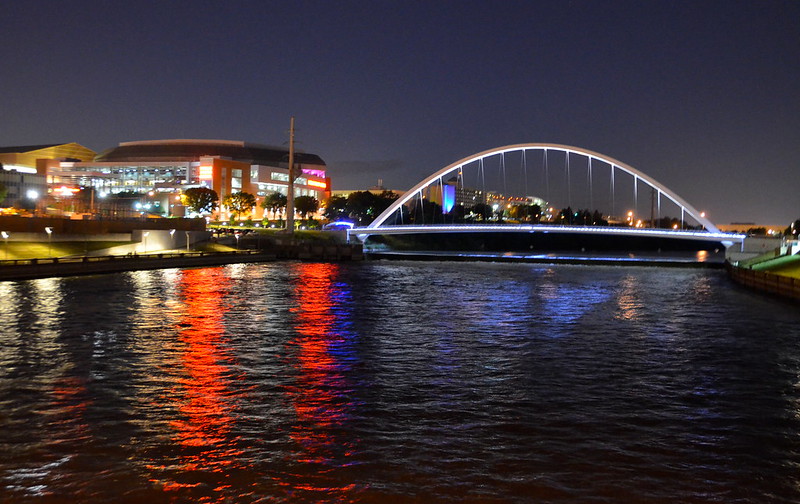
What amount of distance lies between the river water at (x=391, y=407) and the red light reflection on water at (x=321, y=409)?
0.06m

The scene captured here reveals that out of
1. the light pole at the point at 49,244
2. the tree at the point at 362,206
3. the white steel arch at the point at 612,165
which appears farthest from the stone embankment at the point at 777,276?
the tree at the point at 362,206

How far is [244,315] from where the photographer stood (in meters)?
28.8

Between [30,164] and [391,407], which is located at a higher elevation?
[30,164]

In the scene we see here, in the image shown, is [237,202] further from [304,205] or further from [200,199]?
[304,205]

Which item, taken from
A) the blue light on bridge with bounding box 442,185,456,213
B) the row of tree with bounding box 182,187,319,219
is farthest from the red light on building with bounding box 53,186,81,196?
the blue light on bridge with bounding box 442,185,456,213

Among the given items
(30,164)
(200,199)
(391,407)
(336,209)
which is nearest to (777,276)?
(391,407)

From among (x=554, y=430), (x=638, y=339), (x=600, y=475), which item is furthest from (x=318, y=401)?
(x=638, y=339)

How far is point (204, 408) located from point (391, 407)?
358 cm

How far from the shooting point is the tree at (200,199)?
393ft

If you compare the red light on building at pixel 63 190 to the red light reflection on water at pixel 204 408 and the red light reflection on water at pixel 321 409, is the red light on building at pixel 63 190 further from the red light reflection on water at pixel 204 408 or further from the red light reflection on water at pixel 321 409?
the red light reflection on water at pixel 321 409

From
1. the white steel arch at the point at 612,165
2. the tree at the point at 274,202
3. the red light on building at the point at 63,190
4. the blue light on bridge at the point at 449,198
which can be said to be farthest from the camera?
the blue light on bridge at the point at 449,198

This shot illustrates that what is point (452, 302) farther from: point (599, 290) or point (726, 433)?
point (726, 433)

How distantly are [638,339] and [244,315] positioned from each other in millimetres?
15551

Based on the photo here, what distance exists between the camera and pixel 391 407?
44.4 ft
